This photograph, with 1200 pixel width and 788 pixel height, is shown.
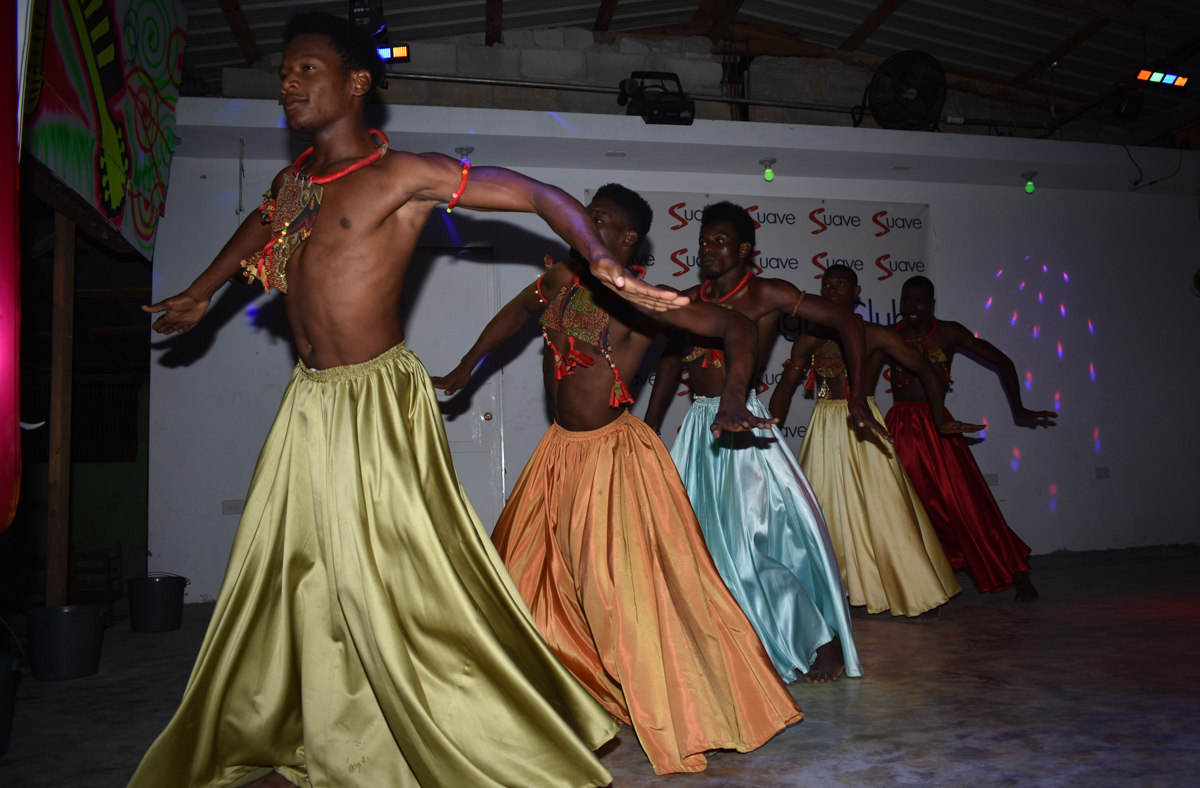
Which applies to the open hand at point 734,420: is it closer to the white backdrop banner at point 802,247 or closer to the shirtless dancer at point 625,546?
the shirtless dancer at point 625,546

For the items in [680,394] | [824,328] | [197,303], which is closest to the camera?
[197,303]

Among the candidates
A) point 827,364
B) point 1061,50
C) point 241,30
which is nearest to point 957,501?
point 827,364

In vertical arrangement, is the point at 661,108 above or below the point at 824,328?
above

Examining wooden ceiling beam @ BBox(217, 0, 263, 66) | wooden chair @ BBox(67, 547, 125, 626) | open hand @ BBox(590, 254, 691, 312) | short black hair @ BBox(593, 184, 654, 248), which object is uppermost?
wooden ceiling beam @ BBox(217, 0, 263, 66)

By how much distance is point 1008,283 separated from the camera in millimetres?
7613

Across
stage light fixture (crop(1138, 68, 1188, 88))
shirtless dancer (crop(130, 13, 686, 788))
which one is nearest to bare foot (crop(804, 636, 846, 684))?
shirtless dancer (crop(130, 13, 686, 788))

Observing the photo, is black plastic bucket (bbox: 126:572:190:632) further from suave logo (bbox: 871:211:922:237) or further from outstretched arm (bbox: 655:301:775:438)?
suave logo (bbox: 871:211:922:237)

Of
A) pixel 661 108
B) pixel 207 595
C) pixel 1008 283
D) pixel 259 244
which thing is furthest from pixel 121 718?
pixel 1008 283

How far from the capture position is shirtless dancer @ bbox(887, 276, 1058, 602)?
5.15 m

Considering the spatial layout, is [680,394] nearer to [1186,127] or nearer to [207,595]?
[207,595]

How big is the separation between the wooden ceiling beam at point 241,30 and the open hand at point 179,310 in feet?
13.5

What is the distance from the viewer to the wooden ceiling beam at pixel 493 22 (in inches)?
254

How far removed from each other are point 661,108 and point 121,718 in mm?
4890

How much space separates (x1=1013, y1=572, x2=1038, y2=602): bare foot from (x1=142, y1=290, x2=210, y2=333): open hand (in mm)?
4694
